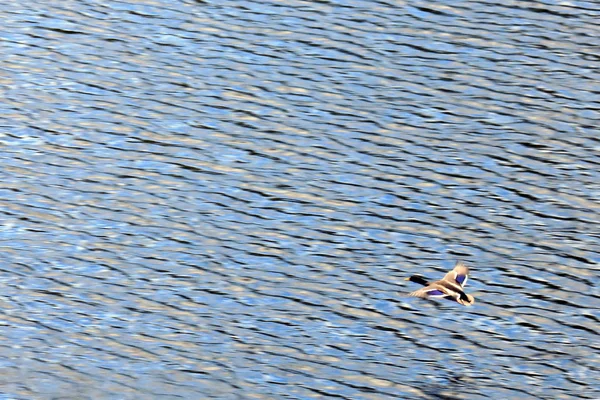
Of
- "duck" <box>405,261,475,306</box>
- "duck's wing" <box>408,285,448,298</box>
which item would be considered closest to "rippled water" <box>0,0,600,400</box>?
"duck" <box>405,261,475,306</box>

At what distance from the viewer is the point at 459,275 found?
2789 centimetres

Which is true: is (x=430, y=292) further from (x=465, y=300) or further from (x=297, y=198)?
(x=297, y=198)

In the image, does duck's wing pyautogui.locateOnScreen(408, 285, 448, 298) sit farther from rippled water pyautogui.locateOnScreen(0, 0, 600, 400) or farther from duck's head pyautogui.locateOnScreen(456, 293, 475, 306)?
rippled water pyautogui.locateOnScreen(0, 0, 600, 400)

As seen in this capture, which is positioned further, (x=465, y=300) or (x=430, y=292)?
(x=465, y=300)

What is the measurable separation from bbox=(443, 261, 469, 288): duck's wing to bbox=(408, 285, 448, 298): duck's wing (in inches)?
27.5

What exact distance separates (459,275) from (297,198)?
266 inches

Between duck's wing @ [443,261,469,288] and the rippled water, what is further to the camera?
duck's wing @ [443,261,469,288]

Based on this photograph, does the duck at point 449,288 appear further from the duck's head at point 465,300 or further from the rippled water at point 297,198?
the rippled water at point 297,198

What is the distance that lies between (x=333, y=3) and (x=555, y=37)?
25.8 feet

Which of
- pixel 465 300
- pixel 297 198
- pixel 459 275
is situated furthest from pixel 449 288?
pixel 297 198

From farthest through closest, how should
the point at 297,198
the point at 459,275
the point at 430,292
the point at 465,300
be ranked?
the point at 297,198, the point at 459,275, the point at 465,300, the point at 430,292

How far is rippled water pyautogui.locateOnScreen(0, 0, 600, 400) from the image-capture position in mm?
26359

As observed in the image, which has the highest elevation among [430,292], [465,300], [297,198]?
[430,292]

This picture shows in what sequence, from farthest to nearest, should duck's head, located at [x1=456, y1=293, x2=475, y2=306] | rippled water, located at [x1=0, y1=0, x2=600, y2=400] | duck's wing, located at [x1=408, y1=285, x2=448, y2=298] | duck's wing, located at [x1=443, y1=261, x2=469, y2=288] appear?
1. duck's wing, located at [x1=443, y1=261, x2=469, y2=288]
2. duck's head, located at [x1=456, y1=293, x2=475, y2=306]
3. duck's wing, located at [x1=408, y1=285, x2=448, y2=298]
4. rippled water, located at [x1=0, y1=0, x2=600, y2=400]
